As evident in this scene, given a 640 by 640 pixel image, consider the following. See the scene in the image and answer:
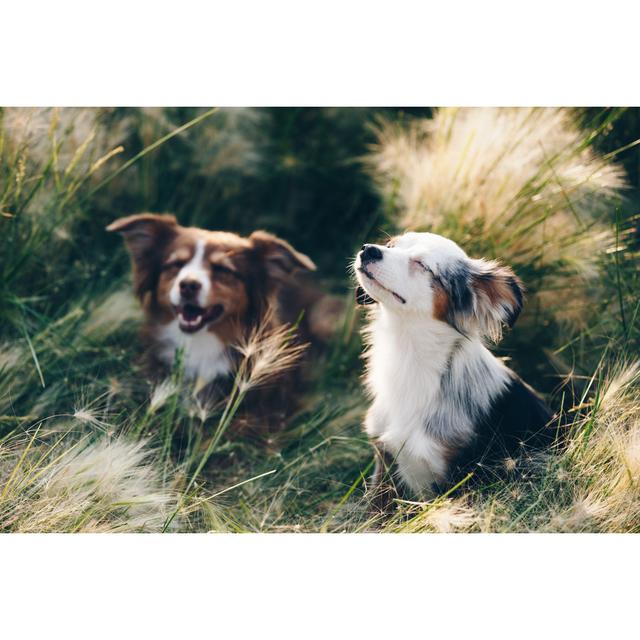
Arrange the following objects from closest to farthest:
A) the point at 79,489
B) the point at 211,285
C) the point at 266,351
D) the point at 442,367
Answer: the point at 442,367
the point at 79,489
the point at 266,351
the point at 211,285

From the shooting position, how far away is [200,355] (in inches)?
143

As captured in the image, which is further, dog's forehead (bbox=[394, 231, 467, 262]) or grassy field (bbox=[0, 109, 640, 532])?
grassy field (bbox=[0, 109, 640, 532])

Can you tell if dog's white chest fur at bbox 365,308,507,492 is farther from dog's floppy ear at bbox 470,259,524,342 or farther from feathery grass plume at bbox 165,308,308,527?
feathery grass plume at bbox 165,308,308,527

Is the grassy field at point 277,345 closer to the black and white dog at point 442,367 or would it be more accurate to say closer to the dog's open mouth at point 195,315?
the black and white dog at point 442,367

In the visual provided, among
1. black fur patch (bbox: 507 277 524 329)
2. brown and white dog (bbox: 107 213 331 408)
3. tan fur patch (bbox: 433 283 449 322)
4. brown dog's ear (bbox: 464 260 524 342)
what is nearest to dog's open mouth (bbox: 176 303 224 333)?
brown and white dog (bbox: 107 213 331 408)

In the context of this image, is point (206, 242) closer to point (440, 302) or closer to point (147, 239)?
point (147, 239)

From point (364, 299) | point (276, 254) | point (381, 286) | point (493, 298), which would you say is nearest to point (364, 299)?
point (364, 299)

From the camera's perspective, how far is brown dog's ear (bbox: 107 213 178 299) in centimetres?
360

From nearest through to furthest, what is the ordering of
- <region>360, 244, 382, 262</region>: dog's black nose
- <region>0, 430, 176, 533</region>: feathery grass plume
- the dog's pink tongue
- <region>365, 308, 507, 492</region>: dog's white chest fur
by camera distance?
<region>360, 244, 382, 262</region>: dog's black nose < <region>365, 308, 507, 492</region>: dog's white chest fur < <region>0, 430, 176, 533</region>: feathery grass plume < the dog's pink tongue

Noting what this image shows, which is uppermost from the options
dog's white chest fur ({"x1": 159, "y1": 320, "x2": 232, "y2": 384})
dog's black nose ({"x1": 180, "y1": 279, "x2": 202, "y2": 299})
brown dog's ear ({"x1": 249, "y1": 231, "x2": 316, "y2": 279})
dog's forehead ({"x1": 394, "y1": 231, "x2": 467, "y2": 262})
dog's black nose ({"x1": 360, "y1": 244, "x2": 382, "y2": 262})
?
dog's forehead ({"x1": 394, "y1": 231, "x2": 467, "y2": 262})

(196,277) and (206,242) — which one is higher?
(206,242)

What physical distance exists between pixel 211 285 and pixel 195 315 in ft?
0.59

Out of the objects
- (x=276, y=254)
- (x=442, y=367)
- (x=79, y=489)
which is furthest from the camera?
(x=276, y=254)

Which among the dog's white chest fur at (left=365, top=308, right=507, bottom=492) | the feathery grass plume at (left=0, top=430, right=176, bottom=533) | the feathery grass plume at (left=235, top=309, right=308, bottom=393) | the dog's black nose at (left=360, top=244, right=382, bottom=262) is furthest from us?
the feathery grass plume at (left=235, top=309, right=308, bottom=393)
